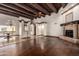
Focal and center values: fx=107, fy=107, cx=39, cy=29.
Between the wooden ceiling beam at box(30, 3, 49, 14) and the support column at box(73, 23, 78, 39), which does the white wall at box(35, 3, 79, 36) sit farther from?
the support column at box(73, 23, 78, 39)

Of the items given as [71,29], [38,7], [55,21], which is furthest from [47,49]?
[38,7]

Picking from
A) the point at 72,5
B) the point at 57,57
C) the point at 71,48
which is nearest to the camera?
the point at 57,57

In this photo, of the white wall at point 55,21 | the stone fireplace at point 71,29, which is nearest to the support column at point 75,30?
the stone fireplace at point 71,29

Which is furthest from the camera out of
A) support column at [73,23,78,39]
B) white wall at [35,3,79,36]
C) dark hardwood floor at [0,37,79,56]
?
support column at [73,23,78,39]

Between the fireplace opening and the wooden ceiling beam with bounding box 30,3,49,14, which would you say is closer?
the wooden ceiling beam with bounding box 30,3,49,14

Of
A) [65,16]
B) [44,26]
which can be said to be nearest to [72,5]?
[65,16]

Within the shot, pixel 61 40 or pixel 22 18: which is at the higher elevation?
pixel 22 18

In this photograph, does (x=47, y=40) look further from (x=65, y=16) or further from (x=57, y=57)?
(x=65, y=16)

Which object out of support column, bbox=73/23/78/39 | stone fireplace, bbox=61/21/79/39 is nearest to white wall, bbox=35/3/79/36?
stone fireplace, bbox=61/21/79/39

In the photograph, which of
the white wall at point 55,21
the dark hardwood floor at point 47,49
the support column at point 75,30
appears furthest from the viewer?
the support column at point 75,30

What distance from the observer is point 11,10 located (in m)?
3.14

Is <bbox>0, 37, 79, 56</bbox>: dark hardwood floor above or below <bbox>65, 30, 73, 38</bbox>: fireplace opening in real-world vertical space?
below

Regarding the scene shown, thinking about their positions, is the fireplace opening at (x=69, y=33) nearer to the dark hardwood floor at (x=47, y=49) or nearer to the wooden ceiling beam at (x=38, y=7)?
the dark hardwood floor at (x=47, y=49)

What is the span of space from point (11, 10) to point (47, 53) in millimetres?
1654
